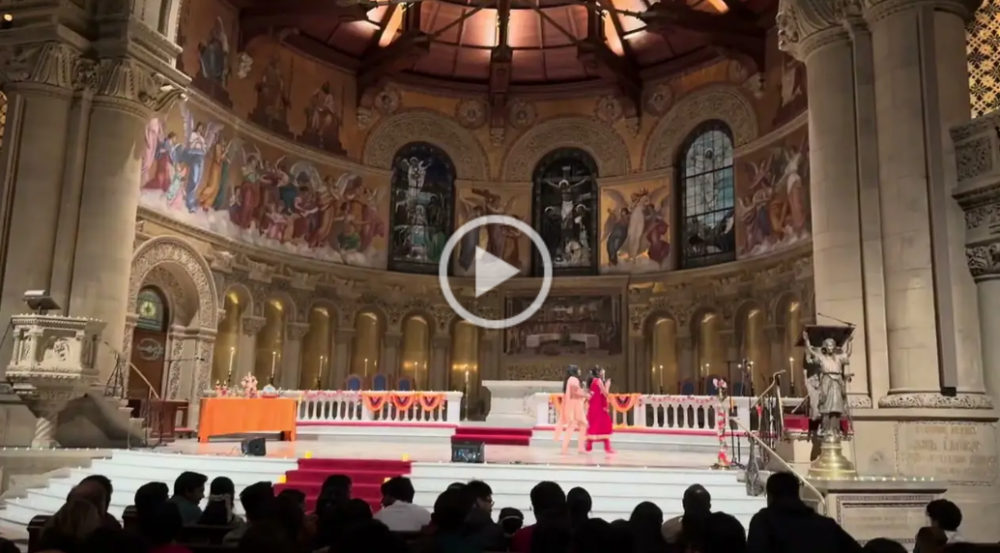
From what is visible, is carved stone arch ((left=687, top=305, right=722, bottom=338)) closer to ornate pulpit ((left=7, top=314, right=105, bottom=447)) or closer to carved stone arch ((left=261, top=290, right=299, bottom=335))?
carved stone arch ((left=261, top=290, right=299, bottom=335))

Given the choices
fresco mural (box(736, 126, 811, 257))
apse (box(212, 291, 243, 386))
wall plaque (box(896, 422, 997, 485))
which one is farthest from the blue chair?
wall plaque (box(896, 422, 997, 485))

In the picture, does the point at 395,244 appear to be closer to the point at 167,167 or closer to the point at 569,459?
the point at 167,167

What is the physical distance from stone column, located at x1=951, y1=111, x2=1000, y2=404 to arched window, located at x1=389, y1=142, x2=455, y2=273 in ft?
60.1

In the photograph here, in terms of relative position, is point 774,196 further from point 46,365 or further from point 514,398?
point 46,365

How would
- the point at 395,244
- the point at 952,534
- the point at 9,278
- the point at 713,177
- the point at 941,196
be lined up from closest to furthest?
1. the point at 952,534
2. the point at 941,196
3. the point at 9,278
4. the point at 713,177
5. the point at 395,244

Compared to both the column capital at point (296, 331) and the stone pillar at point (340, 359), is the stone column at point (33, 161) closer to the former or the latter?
the column capital at point (296, 331)

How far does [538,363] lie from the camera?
2628 centimetres

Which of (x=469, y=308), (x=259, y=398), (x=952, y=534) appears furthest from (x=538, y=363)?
(x=952, y=534)

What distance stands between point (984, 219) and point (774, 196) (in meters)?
11.0

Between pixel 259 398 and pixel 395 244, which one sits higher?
pixel 395 244

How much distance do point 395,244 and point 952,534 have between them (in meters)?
22.3

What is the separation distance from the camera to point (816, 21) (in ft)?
41.5

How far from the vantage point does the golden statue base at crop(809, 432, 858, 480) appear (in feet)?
32.1

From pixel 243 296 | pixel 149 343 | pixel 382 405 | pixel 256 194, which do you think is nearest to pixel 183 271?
pixel 149 343
